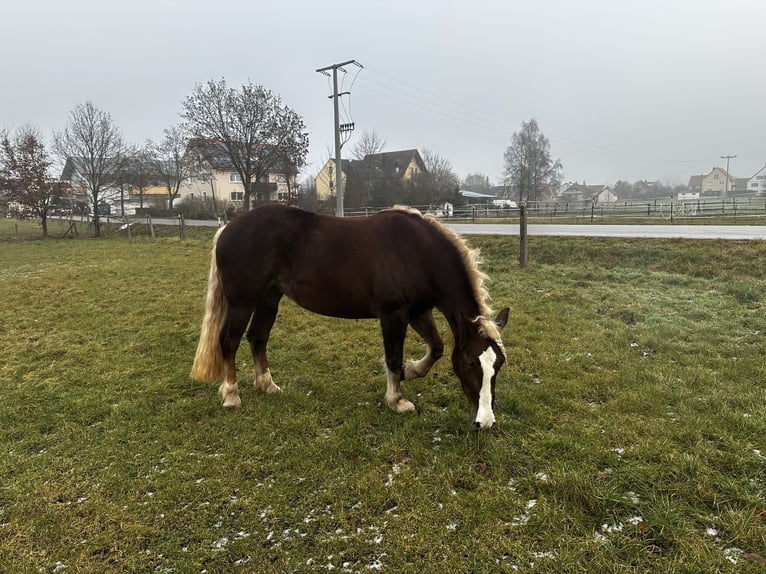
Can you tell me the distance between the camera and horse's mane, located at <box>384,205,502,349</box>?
9.68 ft

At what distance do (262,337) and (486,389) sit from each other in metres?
2.30

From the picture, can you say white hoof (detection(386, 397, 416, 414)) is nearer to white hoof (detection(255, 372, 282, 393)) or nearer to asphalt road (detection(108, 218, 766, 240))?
white hoof (detection(255, 372, 282, 393))

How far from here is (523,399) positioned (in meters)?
3.56

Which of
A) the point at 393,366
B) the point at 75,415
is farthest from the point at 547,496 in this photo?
the point at 75,415

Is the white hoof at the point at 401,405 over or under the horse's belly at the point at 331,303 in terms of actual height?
under

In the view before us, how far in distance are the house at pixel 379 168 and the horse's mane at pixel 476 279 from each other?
105 ft

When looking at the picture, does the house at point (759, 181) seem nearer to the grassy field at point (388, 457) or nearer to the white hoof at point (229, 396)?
the grassy field at point (388, 457)

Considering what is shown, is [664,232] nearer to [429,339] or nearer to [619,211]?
[429,339]

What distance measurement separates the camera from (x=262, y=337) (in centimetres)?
409

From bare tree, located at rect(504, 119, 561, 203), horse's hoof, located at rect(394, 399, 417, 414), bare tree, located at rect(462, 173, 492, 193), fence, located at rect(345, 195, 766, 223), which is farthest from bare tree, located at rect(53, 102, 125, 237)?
bare tree, located at rect(462, 173, 492, 193)

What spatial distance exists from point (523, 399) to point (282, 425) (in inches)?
81.5

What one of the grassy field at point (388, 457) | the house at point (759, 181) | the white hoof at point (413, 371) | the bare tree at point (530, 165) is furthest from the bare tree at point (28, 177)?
the house at point (759, 181)

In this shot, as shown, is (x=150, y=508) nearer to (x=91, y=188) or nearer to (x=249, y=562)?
(x=249, y=562)

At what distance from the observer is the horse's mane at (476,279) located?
295cm
